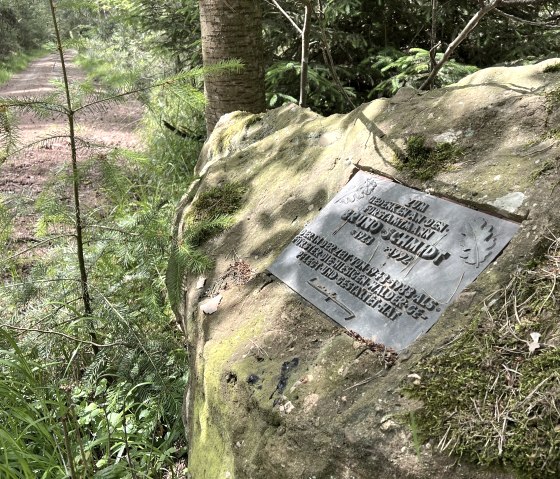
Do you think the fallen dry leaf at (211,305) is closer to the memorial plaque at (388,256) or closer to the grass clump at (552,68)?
the memorial plaque at (388,256)

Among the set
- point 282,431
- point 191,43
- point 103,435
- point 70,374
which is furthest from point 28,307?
point 191,43

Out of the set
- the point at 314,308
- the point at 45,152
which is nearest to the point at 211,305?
the point at 314,308

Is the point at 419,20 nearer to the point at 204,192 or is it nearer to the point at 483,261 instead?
the point at 204,192

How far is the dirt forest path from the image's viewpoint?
296 cm

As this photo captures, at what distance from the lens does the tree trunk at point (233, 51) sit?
431 centimetres

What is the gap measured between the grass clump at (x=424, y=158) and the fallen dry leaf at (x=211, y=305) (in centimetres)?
118

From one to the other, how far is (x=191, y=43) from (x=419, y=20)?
2.86 meters

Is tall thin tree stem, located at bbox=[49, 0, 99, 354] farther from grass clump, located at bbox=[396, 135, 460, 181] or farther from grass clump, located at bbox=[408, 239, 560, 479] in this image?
grass clump, located at bbox=[408, 239, 560, 479]

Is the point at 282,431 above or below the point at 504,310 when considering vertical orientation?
below

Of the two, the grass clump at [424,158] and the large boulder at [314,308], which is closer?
the large boulder at [314,308]

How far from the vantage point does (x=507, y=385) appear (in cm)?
152

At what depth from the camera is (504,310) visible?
1688mm

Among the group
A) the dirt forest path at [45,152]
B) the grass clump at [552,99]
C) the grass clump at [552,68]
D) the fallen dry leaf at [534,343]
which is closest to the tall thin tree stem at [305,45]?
the dirt forest path at [45,152]

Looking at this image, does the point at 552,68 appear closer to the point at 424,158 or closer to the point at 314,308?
the point at 424,158
